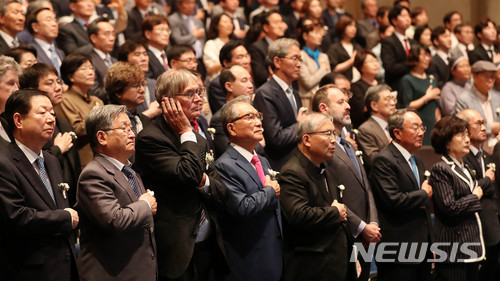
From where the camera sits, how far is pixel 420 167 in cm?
507

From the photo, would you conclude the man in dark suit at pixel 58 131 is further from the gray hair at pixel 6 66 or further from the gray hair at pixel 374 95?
the gray hair at pixel 374 95

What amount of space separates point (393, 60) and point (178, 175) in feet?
15.5

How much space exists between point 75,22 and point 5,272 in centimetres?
403

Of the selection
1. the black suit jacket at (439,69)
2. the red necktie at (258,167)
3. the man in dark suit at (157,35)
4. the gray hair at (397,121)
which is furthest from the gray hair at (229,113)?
the black suit jacket at (439,69)

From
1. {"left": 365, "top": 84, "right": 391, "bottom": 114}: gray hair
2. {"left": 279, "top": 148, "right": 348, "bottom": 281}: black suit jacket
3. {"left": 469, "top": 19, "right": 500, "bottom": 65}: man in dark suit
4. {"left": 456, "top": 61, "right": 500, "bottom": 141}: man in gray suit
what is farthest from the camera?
{"left": 469, "top": 19, "right": 500, "bottom": 65}: man in dark suit

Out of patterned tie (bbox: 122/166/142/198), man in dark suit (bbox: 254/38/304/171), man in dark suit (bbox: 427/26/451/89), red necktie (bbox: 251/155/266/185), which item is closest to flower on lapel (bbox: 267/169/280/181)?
red necktie (bbox: 251/155/266/185)

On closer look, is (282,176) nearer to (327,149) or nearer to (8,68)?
(327,149)

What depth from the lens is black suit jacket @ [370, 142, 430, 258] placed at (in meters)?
4.83

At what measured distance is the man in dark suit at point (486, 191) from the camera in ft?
17.4

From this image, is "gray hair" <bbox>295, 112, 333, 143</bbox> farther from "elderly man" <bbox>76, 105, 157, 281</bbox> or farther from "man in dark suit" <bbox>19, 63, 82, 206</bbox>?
"man in dark suit" <bbox>19, 63, 82, 206</bbox>

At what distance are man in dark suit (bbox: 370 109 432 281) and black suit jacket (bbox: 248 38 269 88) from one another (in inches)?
91.2

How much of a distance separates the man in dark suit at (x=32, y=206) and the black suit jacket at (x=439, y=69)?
18.3ft

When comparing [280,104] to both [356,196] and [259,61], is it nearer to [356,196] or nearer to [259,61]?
[356,196]

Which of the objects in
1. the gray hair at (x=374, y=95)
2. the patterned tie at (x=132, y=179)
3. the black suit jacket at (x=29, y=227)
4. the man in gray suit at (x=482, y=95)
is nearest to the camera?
the black suit jacket at (x=29, y=227)
